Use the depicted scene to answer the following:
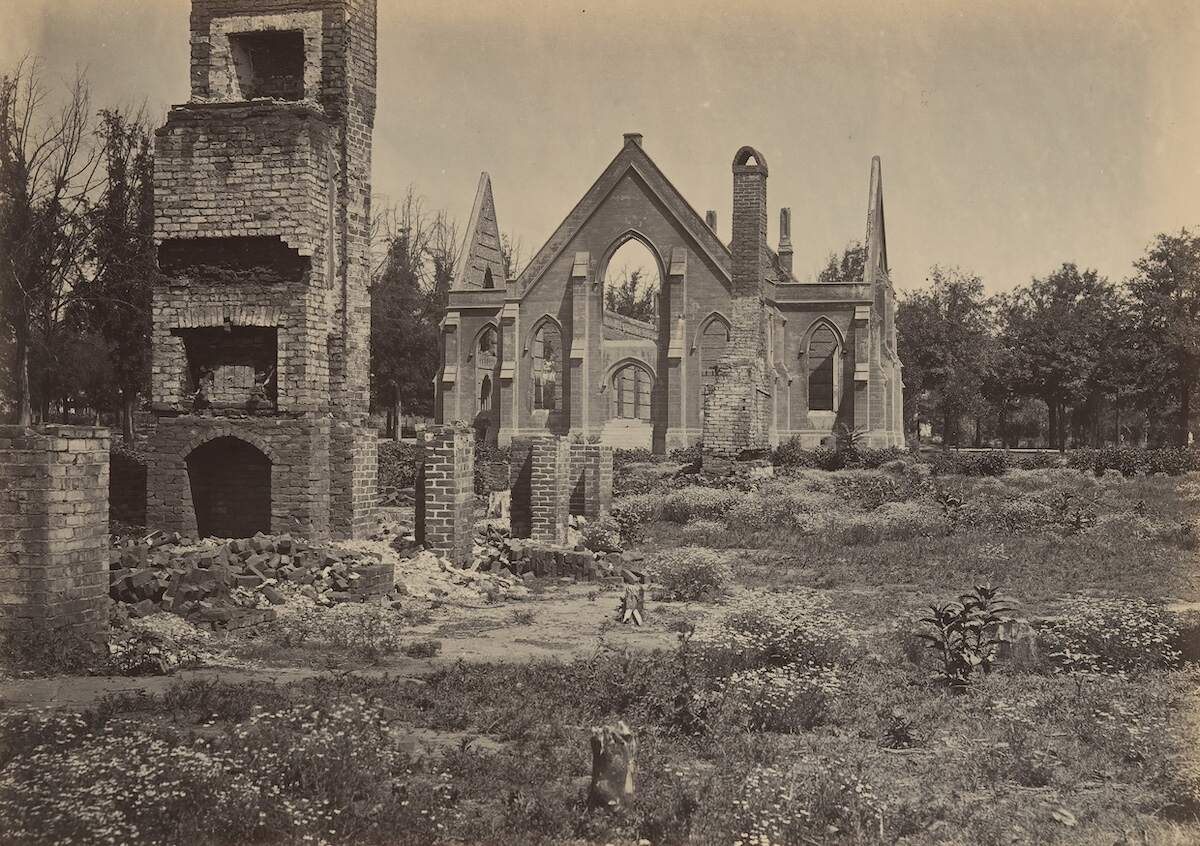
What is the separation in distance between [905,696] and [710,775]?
7.71 ft

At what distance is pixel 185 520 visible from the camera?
14000 mm

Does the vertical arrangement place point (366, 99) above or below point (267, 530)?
above

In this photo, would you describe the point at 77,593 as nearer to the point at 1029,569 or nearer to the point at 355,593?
the point at 355,593

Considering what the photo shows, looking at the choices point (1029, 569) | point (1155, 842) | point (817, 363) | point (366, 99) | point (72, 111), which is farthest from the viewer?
point (817, 363)

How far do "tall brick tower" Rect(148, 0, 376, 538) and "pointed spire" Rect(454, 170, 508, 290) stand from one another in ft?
88.8

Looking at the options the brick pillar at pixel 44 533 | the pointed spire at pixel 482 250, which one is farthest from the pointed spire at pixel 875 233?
the brick pillar at pixel 44 533

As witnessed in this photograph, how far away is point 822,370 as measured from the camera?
41750 millimetres

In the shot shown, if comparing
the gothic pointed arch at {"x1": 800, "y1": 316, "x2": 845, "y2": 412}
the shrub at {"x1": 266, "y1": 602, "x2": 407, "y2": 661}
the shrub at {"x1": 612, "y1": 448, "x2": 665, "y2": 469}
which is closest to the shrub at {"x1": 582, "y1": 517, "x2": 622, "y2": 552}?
the shrub at {"x1": 266, "y1": 602, "x2": 407, "y2": 661}

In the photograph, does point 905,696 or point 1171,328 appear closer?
point 905,696

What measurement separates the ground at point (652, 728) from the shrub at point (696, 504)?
781 cm

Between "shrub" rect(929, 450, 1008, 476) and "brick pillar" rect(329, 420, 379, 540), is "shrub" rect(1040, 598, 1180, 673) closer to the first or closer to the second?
"brick pillar" rect(329, 420, 379, 540)

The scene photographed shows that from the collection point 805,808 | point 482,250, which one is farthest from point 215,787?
point 482,250

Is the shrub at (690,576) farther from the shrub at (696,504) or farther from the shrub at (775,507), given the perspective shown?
the shrub at (696,504)

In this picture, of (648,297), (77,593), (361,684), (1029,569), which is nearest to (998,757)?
(361,684)
